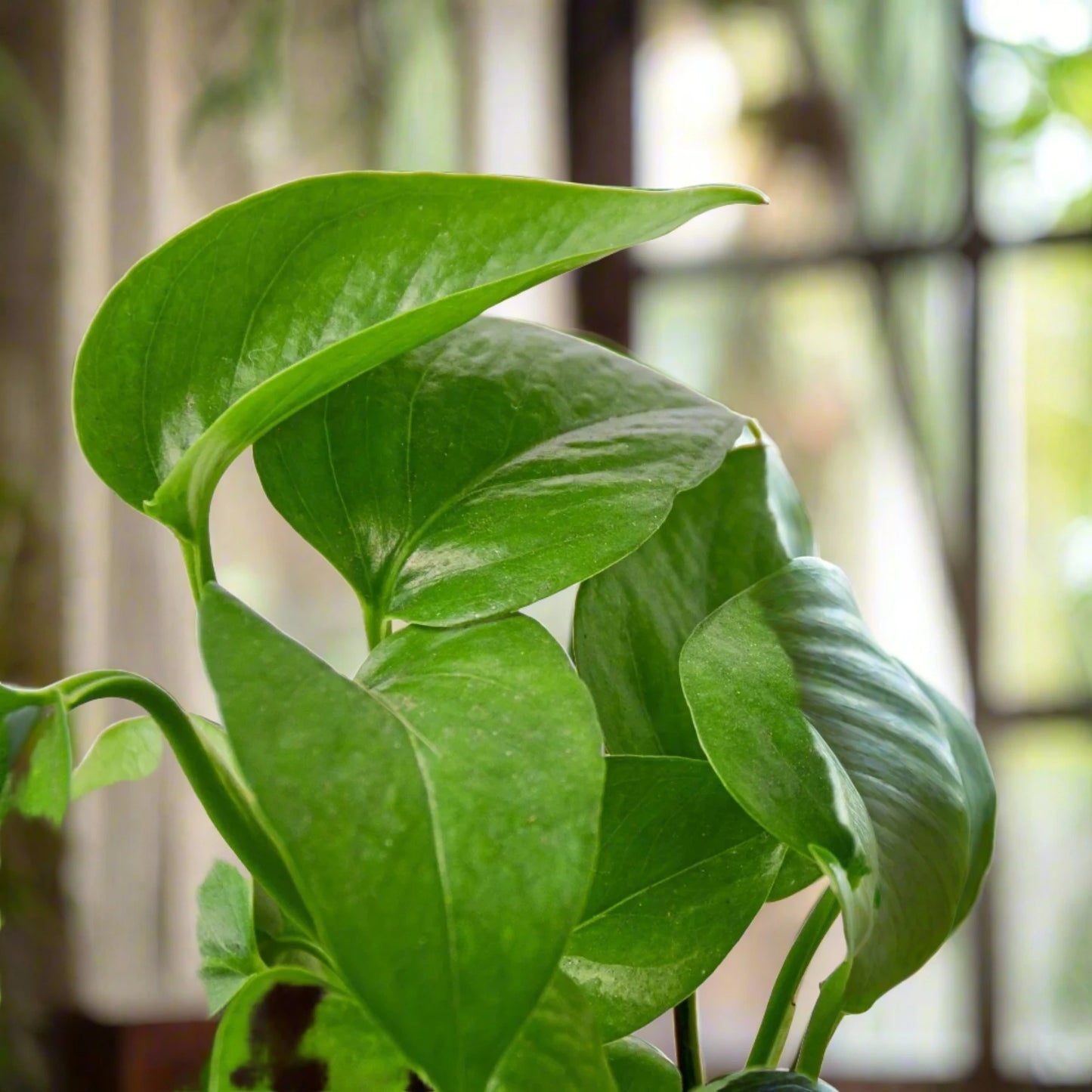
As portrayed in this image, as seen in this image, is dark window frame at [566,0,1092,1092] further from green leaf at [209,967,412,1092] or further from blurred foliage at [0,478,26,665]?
green leaf at [209,967,412,1092]

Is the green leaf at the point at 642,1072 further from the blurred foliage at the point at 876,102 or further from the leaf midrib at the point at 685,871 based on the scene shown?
the blurred foliage at the point at 876,102

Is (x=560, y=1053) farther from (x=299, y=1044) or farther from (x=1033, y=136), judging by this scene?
(x=1033, y=136)

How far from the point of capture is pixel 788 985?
20cm

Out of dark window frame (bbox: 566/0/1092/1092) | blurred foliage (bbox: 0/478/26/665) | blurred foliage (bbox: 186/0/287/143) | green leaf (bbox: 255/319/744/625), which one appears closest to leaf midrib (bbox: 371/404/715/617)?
green leaf (bbox: 255/319/744/625)

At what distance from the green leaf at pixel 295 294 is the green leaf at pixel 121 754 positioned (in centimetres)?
7

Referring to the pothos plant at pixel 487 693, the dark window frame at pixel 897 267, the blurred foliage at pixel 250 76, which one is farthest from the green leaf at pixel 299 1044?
the dark window frame at pixel 897 267

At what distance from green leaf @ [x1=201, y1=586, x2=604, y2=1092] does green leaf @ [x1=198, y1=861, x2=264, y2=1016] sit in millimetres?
77

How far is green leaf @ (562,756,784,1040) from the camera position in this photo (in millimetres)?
188

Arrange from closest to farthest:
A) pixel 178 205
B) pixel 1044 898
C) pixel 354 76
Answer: pixel 178 205 → pixel 354 76 → pixel 1044 898

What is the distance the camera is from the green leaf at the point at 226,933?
202 millimetres

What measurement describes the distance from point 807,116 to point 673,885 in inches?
48.8

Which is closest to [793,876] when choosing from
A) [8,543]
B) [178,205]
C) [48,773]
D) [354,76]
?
[48,773]

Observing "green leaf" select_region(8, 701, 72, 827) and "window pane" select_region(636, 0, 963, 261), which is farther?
"window pane" select_region(636, 0, 963, 261)

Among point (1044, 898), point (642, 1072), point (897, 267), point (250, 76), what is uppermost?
point (250, 76)
